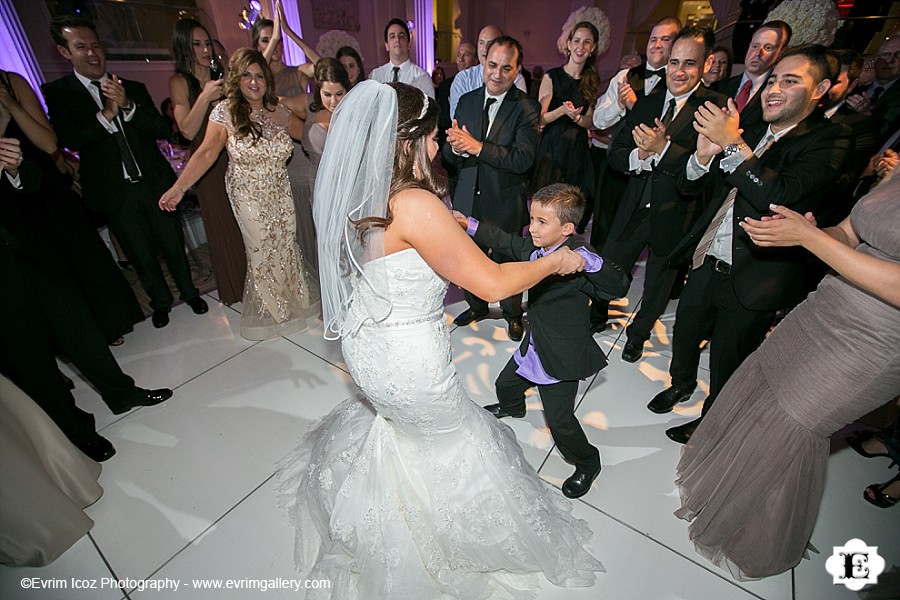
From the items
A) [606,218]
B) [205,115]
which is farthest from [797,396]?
[205,115]

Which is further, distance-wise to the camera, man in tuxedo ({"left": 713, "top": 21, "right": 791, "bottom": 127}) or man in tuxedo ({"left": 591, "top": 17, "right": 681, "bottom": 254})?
man in tuxedo ({"left": 591, "top": 17, "right": 681, "bottom": 254})

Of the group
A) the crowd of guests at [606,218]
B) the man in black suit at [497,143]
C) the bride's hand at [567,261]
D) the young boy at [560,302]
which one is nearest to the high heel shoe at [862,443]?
the crowd of guests at [606,218]

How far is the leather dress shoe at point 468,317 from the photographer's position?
3522mm

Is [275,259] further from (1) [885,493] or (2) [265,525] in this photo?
(1) [885,493]

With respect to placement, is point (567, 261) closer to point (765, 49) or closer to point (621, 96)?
point (621, 96)

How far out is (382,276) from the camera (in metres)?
1.39

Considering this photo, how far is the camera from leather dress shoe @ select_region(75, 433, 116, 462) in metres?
2.33

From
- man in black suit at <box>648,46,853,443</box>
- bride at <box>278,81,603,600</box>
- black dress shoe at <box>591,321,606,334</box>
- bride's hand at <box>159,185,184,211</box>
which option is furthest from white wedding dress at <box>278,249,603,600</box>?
bride's hand at <box>159,185,184,211</box>

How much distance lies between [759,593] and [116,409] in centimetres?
354

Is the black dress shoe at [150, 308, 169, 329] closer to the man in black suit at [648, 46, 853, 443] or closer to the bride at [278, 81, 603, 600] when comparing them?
the bride at [278, 81, 603, 600]

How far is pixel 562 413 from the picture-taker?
1894 millimetres

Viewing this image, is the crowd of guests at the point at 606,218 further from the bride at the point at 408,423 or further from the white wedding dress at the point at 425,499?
the white wedding dress at the point at 425,499

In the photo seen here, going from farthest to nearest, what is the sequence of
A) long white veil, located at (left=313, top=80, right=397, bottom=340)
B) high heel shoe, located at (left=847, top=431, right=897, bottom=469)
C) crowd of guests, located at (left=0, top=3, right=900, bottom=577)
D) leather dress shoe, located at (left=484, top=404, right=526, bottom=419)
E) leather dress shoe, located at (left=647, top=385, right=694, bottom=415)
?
1. leather dress shoe, located at (left=647, top=385, right=694, bottom=415)
2. leather dress shoe, located at (left=484, top=404, right=526, bottom=419)
3. high heel shoe, located at (left=847, top=431, right=897, bottom=469)
4. crowd of guests, located at (left=0, top=3, right=900, bottom=577)
5. long white veil, located at (left=313, top=80, right=397, bottom=340)

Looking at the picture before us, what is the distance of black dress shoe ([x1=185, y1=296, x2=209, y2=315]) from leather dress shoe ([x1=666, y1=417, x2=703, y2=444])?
382 cm
